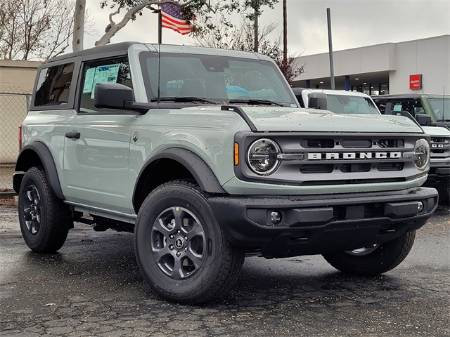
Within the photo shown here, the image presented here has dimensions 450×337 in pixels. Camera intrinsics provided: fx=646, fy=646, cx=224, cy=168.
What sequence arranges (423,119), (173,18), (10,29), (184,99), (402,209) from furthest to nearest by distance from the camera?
(10,29) → (173,18) → (423,119) → (184,99) → (402,209)

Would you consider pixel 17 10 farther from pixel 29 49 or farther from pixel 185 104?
pixel 185 104

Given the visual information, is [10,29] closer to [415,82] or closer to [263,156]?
[415,82]

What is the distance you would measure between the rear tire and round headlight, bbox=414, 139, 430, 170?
3.43 meters

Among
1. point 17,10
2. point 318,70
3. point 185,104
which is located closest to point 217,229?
point 185,104

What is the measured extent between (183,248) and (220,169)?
71 cm

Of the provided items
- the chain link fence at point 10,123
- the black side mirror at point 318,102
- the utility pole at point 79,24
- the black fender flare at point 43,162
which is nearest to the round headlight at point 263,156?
the black side mirror at point 318,102

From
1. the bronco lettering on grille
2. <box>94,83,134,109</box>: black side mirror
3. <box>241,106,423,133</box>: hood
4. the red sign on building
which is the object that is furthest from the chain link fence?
the red sign on building

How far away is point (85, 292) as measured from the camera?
5.04 m

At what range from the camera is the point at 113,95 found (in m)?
5.05

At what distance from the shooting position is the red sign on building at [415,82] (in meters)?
34.5

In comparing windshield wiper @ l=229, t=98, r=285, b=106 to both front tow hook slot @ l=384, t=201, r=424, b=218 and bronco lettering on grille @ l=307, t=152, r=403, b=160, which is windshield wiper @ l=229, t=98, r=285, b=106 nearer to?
bronco lettering on grille @ l=307, t=152, r=403, b=160

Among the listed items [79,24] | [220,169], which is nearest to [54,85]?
[220,169]

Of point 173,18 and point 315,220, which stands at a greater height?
→ point 173,18

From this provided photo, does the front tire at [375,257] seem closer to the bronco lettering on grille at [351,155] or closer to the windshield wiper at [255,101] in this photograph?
the bronco lettering on grille at [351,155]
